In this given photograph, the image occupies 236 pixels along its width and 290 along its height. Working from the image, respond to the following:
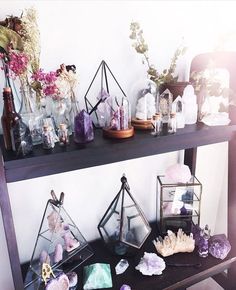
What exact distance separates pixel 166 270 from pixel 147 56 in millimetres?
955

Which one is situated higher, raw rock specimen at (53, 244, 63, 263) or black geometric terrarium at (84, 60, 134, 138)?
black geometric terrarium at (84, 60, 134, 138)

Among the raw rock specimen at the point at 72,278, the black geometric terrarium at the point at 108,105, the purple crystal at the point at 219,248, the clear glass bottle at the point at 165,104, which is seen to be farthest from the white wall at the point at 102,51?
the purple crystal at the point at 219,248

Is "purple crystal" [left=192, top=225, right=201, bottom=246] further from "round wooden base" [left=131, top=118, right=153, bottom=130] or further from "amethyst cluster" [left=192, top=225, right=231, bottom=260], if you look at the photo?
"round wooden base" [left=131, top=118, right=153, bottom=130]

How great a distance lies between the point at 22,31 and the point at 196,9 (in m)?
0.82

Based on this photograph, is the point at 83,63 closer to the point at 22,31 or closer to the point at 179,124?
the point at 22,31

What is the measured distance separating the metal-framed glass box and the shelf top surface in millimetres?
Answer: 306

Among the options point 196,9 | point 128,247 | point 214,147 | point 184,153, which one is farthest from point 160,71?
point 128,247

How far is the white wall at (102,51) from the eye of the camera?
1.02m

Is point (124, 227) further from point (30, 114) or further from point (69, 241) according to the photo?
point (30, 114)

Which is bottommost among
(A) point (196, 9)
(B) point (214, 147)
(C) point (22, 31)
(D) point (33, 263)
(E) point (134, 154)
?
(D) point (33, 263)

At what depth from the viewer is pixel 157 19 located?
118 centimetres

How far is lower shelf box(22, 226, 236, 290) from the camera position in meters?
1.12

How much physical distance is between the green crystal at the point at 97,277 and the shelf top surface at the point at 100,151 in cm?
51

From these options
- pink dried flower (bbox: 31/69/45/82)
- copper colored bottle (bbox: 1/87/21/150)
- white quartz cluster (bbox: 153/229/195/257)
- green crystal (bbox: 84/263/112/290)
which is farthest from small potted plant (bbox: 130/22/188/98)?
green crystal (bbox: 84/263/112/290)
